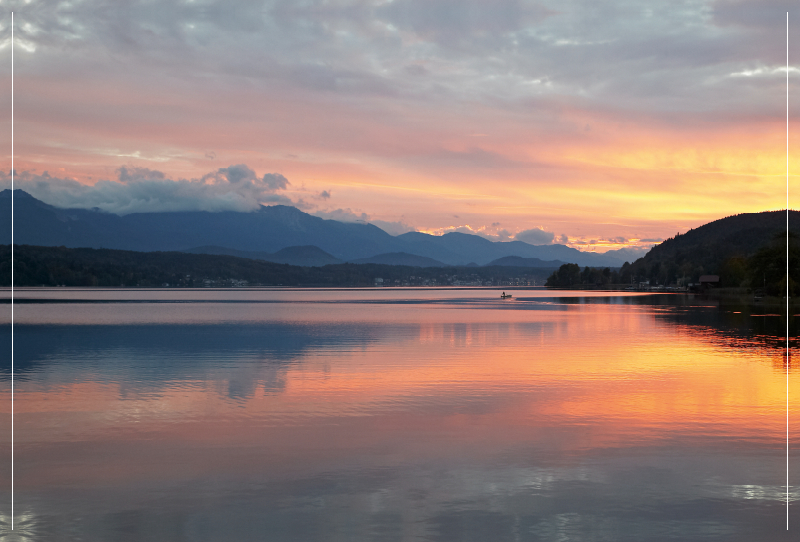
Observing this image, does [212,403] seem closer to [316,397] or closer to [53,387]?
[316,397]

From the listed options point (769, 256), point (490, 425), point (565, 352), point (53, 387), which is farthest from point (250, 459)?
point (769, 256)

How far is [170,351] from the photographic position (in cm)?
3675

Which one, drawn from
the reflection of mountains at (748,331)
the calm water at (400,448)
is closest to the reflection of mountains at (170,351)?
the calm water at (400,448)

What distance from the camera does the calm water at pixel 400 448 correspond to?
10852mm

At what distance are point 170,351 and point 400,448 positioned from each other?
79.7 feet

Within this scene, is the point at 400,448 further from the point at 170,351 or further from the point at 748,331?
the point at 748,331

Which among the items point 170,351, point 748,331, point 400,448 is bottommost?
Result: point 170,351

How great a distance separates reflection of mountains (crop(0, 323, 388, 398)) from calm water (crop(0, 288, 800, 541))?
293 mm

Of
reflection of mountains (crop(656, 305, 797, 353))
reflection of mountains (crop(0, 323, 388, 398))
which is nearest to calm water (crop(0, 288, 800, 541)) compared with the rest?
reflection of mountains (crop(0, 323, 388, 398))

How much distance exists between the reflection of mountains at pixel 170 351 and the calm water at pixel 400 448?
293 millimetres

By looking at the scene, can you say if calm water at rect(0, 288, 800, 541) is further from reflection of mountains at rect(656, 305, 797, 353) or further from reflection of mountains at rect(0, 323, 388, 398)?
reflection of mountains at rect(656, 305, 797, 353)

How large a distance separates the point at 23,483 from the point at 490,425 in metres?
10.4

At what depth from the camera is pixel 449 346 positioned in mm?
39656

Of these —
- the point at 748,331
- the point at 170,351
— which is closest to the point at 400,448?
the point at 170,351
